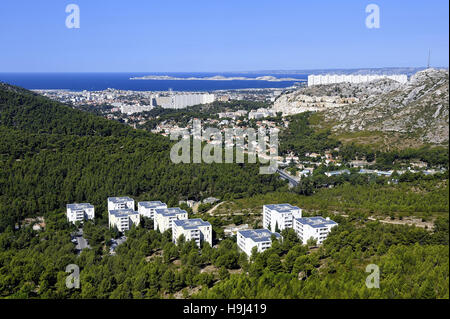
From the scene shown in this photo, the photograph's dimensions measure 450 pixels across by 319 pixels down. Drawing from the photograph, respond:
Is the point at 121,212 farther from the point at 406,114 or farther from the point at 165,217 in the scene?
the point at 406,114

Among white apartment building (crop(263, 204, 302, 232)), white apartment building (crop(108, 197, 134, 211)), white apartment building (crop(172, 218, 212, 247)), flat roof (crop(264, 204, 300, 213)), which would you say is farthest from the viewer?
white apartment building (crop(108, 197, 134, 211))

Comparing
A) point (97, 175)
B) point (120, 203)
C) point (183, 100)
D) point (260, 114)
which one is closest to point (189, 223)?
point (120, 203)

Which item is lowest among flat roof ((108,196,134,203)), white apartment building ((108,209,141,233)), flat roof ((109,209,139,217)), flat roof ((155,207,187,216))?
white apartment building ((108,209,141,233))

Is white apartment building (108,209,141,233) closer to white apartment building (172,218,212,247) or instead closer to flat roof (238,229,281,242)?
white apartment building (172,218,212,247)

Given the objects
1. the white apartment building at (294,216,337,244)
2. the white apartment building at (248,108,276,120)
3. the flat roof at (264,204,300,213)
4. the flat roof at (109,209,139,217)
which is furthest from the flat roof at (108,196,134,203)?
the white apartment building at (248,108,276,120)

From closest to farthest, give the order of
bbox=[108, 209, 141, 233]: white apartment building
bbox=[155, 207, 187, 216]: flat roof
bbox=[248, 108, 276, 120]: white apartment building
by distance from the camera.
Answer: bbox=[155, 207, 187, 216]: flat roof < bbox=[108, 209, 141, 233]: white apartment building < bbox=[248, 108, 276, 120]: white apartment building

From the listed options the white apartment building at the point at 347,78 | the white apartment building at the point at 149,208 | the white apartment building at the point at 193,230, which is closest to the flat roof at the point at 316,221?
the white apartment building at the point at 193,230
